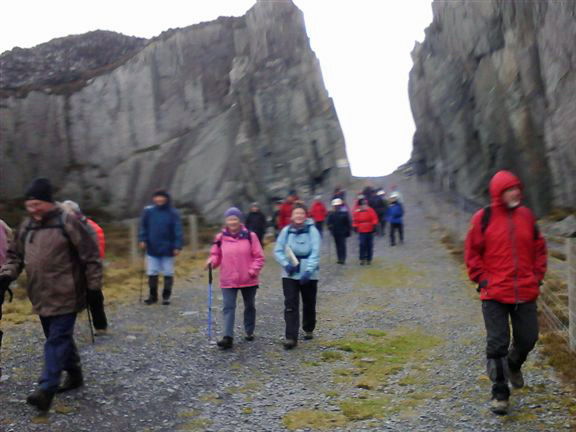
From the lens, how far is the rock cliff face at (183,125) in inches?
1777

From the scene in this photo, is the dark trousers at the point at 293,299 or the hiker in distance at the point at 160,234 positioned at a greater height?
the hiker in distance at the point at 160,234

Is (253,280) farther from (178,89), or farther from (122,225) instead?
(178,89)

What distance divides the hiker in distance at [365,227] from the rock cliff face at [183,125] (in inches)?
983

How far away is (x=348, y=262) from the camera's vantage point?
20.2 meters

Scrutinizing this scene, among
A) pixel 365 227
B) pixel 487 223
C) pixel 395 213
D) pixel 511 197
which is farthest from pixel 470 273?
pixel 395 213

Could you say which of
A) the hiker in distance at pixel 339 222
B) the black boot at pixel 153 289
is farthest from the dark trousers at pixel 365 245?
the black boot at pixel 153 289

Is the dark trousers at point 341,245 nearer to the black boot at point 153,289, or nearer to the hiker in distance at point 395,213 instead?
the hiker in distance at point 395,213

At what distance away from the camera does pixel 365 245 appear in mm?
19141

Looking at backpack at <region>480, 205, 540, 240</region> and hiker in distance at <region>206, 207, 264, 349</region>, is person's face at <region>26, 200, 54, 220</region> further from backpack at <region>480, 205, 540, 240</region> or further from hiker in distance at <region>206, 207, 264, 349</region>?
backpack at <region>480, 205, 540, 240</region>

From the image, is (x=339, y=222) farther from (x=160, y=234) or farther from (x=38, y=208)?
(x=38, y=208)

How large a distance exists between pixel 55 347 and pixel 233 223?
348 centimetres

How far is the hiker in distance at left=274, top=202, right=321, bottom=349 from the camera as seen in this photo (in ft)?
31.0

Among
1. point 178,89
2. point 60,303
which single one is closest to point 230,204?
point 178,89

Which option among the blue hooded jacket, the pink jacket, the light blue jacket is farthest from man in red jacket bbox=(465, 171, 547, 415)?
the blue hooded jacket
